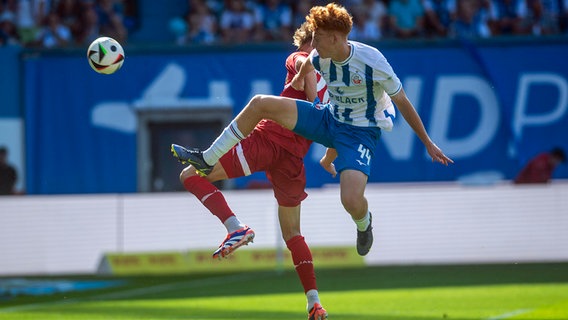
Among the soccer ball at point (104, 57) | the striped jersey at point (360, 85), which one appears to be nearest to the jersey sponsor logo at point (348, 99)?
the striped jersey at point (360, 85)

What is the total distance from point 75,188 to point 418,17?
7.90 m

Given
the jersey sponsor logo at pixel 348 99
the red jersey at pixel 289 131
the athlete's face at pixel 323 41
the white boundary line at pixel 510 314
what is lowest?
the white boundary line at pixel 510 314

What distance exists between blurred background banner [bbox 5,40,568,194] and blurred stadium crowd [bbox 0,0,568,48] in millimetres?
499

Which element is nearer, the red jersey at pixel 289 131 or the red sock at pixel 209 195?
the red sock at pixel 209 195

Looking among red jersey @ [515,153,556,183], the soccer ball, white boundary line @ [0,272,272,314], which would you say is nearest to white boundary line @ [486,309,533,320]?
the soccer ball

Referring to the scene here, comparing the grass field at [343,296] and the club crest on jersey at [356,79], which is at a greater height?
the club crest on jersey at [356,79]

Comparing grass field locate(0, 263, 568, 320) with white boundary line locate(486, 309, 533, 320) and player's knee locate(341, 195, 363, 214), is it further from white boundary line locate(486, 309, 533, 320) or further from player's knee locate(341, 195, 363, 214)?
player's knee locate(341, 195, 363, 214)

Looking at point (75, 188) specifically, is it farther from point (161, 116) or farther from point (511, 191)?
point (511, 191)

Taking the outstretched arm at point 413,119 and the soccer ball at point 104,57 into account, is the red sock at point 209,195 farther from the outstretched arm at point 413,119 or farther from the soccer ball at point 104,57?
the outstretched arm at point 413,119

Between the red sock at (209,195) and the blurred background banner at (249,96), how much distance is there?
1156 cm

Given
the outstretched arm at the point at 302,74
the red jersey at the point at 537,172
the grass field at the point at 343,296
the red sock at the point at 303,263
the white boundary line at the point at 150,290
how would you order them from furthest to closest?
the red jersey at the point at 537,172
the white boundary line at the point at 150,290
the grass field at the point at 343,296
the red sock at the point at 303,263
the outstretched arm at the point at 302,74

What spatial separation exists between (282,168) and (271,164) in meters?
0.11

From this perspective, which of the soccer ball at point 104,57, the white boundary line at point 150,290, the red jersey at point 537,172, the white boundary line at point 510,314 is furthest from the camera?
the red jersey at point 537,172

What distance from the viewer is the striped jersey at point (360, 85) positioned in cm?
850
